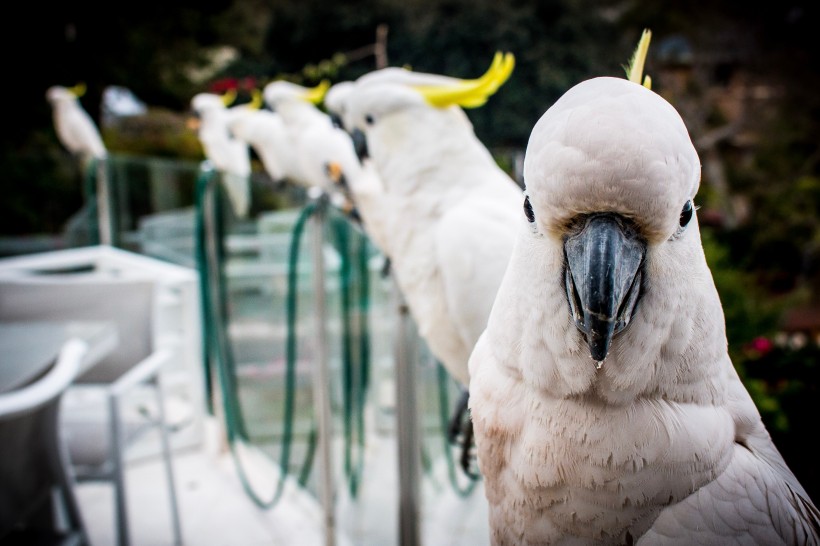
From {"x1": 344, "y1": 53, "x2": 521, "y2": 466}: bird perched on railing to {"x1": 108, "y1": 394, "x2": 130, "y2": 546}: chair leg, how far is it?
0.75 m

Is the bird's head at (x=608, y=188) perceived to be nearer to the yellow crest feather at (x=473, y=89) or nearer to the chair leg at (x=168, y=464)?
the yellow crest feather at (x=473, y=89)

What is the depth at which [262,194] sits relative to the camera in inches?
81.1

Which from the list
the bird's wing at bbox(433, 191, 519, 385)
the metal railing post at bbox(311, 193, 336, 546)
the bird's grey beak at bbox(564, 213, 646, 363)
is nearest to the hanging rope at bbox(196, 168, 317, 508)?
the metal railing post at bbox(311, 193, 336, 546)

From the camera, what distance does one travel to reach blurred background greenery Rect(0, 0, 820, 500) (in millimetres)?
1694

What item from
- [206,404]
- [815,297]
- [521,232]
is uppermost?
[521,232]

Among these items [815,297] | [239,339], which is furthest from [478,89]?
[815,297]

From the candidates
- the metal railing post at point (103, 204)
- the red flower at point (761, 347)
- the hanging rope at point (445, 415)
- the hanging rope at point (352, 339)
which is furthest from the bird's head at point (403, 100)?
the metal railing post at point (103, 204)

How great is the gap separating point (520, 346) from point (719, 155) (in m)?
4.79

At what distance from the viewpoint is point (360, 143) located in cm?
147

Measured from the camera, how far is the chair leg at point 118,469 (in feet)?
4.49

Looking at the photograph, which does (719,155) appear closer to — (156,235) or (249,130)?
(249,130)

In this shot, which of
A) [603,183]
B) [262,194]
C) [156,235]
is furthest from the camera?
[156,235]

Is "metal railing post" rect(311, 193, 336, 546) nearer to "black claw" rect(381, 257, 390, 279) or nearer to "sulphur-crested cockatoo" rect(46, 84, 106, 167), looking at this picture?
"black claw" rect(381, 257, 390, 279)

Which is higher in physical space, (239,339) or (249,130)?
(249,130)
